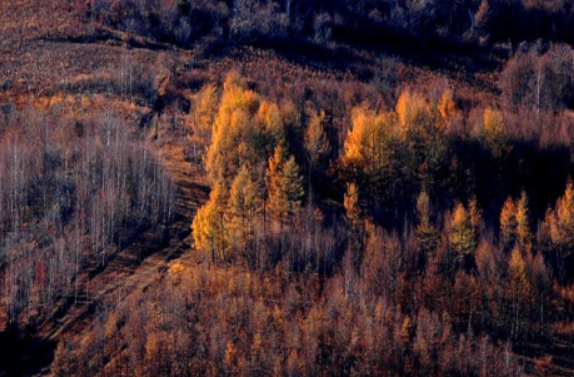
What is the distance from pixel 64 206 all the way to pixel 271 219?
1429cm

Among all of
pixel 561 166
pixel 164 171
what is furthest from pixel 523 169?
pixel 164 171

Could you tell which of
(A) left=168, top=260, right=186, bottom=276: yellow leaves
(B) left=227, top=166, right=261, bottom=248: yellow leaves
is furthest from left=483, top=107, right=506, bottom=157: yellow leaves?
(A) left=168, top=260, right=186, bottom=276: yellow leaves

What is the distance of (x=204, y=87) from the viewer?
261 feet

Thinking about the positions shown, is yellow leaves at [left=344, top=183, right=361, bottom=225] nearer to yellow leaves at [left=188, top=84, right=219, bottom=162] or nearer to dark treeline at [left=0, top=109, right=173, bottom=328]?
yellow leaves at [left=188, top=84, right=219, bottom=162]

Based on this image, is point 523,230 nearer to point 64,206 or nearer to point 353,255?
point 353,255

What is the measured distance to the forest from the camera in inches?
1929

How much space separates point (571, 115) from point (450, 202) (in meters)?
25.3

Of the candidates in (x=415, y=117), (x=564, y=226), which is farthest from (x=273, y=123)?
(x=564, y=226)

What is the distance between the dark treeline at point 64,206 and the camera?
5244 centimetres

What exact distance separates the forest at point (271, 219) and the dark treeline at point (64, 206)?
15 centimetres

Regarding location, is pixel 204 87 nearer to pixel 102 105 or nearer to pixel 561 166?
pixel 102 105

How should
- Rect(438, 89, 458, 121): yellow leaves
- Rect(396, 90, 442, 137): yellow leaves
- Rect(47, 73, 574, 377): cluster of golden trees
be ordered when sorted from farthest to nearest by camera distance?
Rect(438, 89, 458, 121): yellow leaves, Rect(396, 90, 442, 137): yellow leaves, Rect(47, 73, 574, 377): cluster of golden trees

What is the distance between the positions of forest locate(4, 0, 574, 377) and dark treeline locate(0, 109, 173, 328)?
0.50ft

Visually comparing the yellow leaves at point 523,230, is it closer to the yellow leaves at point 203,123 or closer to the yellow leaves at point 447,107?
the yellow leaves at point 447,107
